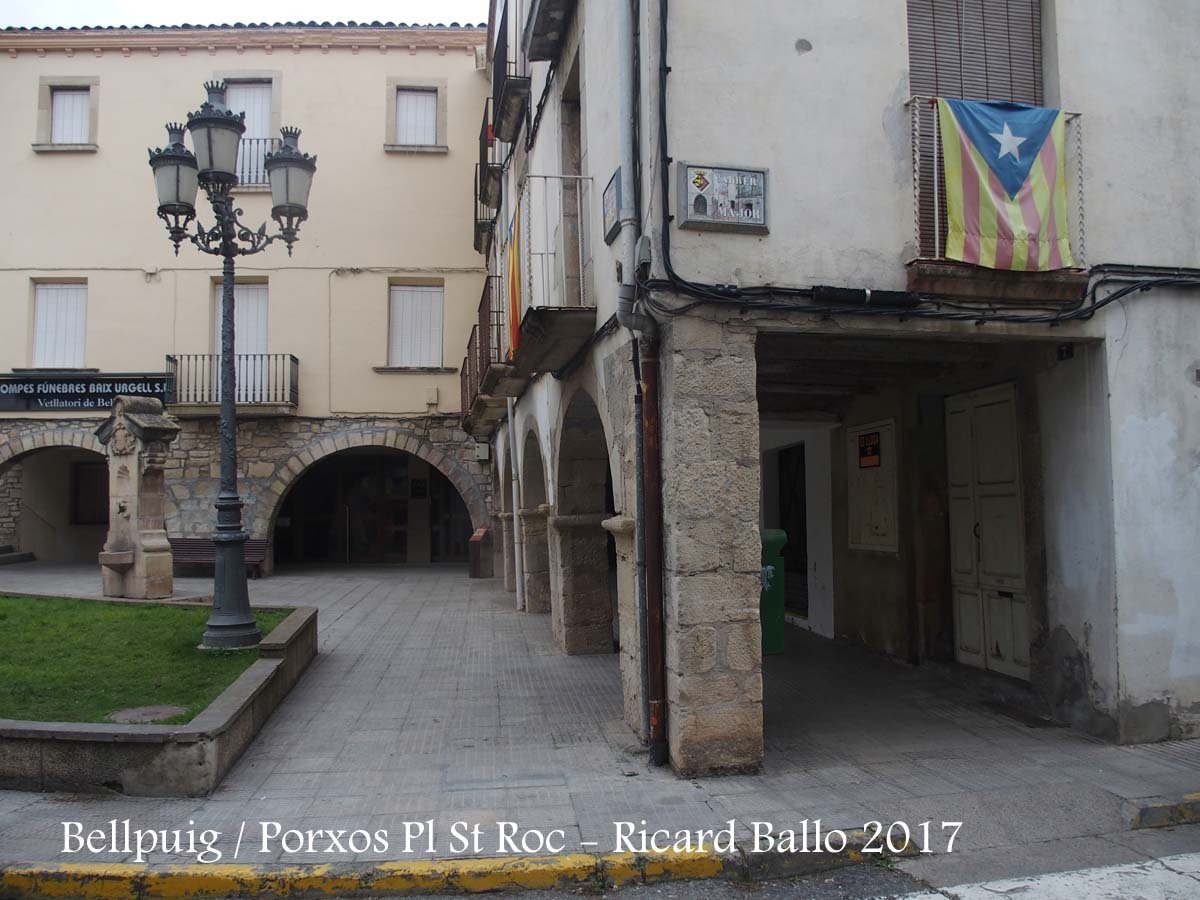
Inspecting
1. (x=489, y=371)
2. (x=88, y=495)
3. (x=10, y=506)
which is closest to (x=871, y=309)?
(x=489, y=371)

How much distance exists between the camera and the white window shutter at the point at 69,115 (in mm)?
18688

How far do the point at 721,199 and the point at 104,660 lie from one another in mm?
5985

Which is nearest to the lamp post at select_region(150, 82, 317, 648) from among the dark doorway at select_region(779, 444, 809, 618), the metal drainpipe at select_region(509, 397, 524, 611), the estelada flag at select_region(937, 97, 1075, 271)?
the metal drainpipe at select_region(509, 397, 524, 611)

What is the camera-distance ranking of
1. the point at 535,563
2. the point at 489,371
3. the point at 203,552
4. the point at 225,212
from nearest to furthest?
the point at 225,212
the point at 489,371
the point at 535,563
the point at 203,552

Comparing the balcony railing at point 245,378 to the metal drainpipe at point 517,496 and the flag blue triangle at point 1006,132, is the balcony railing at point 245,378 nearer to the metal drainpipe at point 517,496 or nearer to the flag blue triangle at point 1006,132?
the metal drainpipe at point 517,496

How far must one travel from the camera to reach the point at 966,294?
19.8 feet

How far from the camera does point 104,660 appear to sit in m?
7.79

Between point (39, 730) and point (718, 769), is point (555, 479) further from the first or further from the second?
point (39, 730)

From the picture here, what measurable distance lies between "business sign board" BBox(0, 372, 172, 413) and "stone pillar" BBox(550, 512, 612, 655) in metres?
11.5

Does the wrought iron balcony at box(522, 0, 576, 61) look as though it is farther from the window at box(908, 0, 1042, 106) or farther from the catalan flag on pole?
the window at box(908, 0, 1042, 106)

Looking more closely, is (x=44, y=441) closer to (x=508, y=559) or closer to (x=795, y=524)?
(x=508, y=559)

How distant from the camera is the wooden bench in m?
17.2

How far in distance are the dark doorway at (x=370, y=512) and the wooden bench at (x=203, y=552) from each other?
4108 millimetres

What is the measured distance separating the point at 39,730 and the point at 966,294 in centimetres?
596
